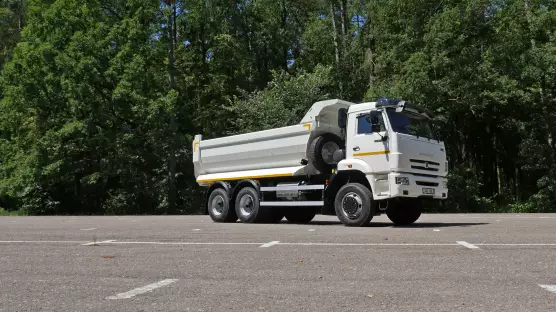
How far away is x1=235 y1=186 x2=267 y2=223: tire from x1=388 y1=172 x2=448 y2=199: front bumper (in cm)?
415

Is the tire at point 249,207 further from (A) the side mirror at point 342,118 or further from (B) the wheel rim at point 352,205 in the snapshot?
(A) the side mirror at point 342,118

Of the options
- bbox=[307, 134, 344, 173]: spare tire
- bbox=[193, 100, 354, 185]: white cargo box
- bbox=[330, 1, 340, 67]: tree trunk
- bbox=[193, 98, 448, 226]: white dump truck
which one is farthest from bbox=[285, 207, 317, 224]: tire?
bbox=[330, 1, 340, 67]: tree trunk

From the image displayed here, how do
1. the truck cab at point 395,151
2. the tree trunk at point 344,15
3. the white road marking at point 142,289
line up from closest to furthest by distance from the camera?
the white road marking at point 142,289 < the truck cab at point 395,151 < the tree trunk at point 344,15

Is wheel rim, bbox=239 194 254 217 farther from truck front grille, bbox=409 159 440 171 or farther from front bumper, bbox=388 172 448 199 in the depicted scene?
truck front grille, bbox=409 159 440 171

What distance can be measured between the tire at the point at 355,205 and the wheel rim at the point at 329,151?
97 centimetres

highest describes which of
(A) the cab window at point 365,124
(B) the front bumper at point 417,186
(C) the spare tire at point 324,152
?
(A) the cab window at point 365,124

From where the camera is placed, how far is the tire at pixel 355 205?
13.9 m

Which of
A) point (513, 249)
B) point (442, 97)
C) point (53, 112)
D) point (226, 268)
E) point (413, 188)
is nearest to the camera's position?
point (226, 268)

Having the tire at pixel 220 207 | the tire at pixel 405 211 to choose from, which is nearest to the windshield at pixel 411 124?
the tire at pixel 405 211

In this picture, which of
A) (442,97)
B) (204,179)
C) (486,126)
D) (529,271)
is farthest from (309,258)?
(486,126)

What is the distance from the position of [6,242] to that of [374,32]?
1015 inches

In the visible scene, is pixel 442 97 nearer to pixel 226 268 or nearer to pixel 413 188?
pixel 413 188

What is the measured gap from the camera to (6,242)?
1086 cm

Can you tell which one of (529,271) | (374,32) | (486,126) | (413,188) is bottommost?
(529,271)
